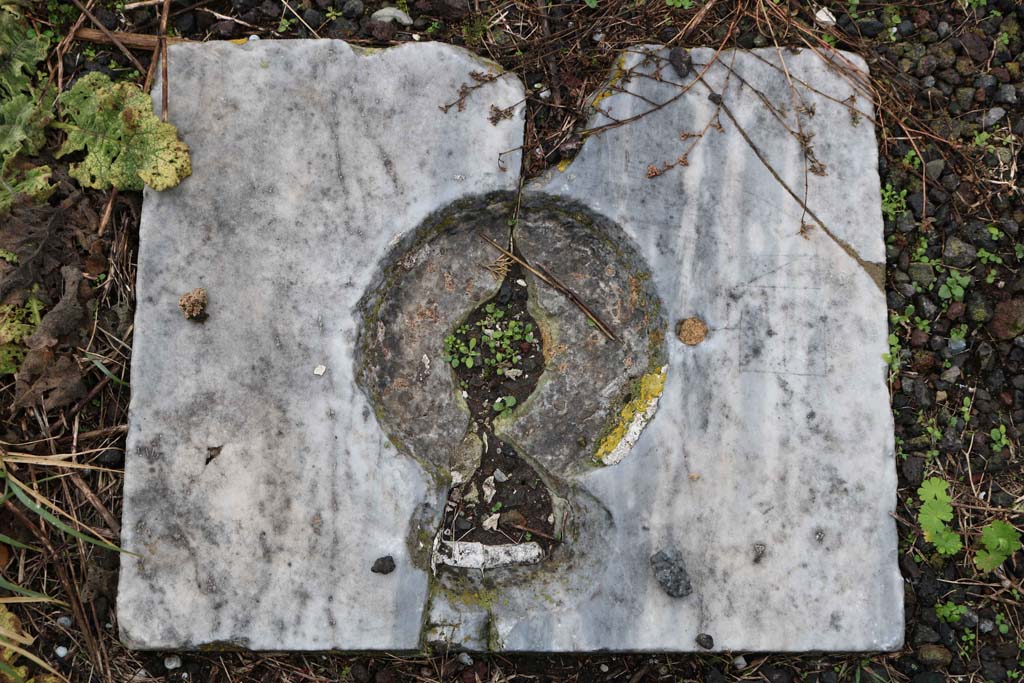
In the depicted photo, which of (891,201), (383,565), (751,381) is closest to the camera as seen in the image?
(383,565)

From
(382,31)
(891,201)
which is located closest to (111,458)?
(382,31)

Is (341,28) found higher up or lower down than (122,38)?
higher up

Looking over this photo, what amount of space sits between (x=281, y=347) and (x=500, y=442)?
0.82 meters

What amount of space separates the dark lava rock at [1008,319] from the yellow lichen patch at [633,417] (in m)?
1.25

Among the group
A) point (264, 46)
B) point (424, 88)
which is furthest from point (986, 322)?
point (264, 46)

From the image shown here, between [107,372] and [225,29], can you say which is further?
[225,29]

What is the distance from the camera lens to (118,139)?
2.54 metres

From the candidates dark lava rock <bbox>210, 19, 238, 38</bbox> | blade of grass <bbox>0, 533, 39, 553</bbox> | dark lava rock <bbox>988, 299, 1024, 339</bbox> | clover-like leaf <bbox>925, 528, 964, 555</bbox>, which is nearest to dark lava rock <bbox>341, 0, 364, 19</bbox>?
dark lava rock <bbox>210, 19, 238, 38</bbox>

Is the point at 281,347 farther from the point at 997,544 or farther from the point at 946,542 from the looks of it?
the point at 997,544

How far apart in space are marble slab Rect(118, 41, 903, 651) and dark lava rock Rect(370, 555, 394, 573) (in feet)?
0.09

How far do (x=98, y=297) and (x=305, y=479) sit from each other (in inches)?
38.6

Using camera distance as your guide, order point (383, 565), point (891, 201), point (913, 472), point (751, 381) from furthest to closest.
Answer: point (891, 201)
point (913, 472)
point (751, 381)
point (383, 565)

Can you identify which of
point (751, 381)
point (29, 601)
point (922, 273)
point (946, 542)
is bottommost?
point (29, 601)

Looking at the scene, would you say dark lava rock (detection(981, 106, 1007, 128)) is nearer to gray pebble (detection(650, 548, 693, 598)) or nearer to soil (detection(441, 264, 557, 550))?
soil (detection(441, 264, 557, 550))
